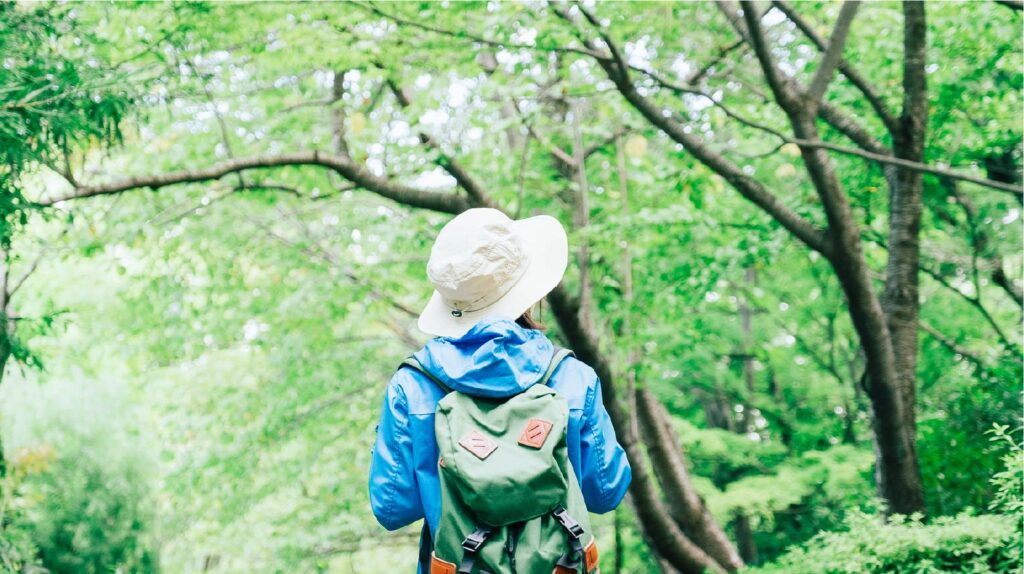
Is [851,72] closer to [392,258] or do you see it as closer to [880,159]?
[880,159]

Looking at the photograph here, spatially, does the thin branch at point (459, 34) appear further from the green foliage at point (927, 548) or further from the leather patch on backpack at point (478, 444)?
the leather patch on backpack at point (478, 444)

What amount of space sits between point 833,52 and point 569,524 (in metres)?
4.04

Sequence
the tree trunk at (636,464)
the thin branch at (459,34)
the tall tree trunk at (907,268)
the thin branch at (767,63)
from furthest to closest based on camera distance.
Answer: the tree trunk at (636,464)
the tall tree trunk at (907,268)
the thin branch at (767,63)
the thin branch at (459,34)

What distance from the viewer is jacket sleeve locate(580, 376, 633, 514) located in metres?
2.11

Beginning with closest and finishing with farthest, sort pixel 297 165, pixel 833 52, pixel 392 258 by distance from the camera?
pixel 833 52
pixel 297 165
pixel 392 258

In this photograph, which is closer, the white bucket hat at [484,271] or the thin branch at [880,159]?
the white bucket hat at [484,271]

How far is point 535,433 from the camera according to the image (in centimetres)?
196

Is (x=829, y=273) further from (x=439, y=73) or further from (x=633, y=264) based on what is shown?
(x=439, y=73)

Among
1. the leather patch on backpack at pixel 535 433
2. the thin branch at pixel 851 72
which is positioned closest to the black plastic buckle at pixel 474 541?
the leather patch on backpack at pixel 535 433

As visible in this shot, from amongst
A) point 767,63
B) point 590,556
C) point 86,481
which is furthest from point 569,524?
point 86,481

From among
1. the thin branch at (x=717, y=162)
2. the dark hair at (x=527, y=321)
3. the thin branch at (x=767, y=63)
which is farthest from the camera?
the thin branch at (x=717, y=162)

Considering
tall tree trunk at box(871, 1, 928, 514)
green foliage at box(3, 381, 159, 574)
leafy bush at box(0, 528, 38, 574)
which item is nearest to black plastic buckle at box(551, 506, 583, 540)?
leafy bush at box(0, 528, 38, 574)

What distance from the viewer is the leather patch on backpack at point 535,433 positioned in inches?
76.5

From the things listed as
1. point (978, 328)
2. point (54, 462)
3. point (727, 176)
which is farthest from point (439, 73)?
point (54, 462)
